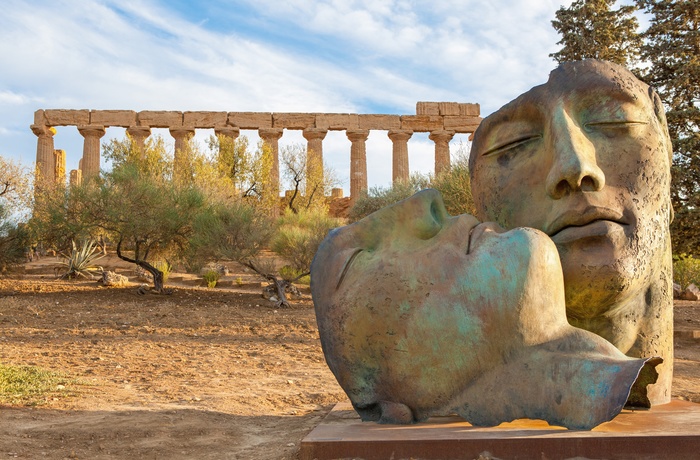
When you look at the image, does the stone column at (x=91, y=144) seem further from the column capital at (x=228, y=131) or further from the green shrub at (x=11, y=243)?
the green shrub at (x=11, y=243)

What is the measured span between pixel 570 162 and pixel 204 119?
3762 cm

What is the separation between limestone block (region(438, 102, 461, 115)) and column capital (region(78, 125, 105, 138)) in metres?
18.6

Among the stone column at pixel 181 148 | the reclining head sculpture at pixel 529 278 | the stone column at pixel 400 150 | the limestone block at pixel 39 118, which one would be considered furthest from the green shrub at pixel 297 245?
the limestone block at pixel 39 118

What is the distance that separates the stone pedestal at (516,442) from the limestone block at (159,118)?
3826cm

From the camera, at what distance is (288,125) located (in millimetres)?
39875

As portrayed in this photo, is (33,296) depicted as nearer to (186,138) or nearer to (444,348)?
(444,348)

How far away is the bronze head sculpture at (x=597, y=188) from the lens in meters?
3.34

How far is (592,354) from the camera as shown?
114 inches

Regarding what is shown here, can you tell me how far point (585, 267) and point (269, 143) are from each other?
36580 millimetres

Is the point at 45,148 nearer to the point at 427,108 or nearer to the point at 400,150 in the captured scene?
the point at 400,150

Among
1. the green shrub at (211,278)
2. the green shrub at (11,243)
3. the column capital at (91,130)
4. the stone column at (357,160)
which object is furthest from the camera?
the stone column at (357,160)

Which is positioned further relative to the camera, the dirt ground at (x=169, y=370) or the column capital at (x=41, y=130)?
the column capital at (x=41, y=130)

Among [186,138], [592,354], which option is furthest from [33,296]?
[186,138]

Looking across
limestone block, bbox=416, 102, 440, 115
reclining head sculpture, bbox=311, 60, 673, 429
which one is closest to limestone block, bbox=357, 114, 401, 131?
limestone block, bbox=416, 102, 440, 115
